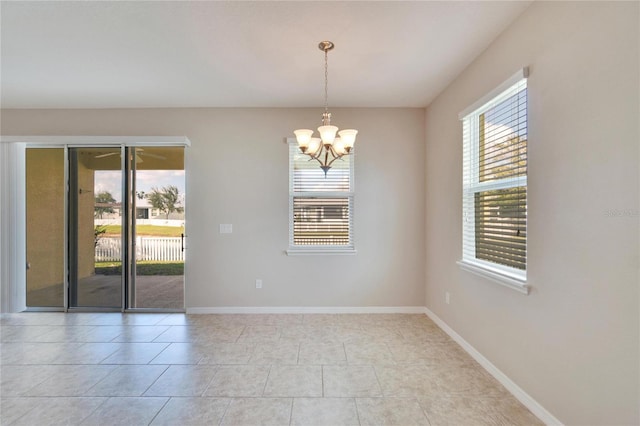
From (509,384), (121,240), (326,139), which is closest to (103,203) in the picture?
(121,240)

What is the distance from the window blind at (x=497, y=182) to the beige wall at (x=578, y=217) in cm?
15

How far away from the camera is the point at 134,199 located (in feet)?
13.3

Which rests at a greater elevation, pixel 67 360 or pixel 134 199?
pixel 134 199

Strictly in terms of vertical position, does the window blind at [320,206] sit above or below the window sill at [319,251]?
above

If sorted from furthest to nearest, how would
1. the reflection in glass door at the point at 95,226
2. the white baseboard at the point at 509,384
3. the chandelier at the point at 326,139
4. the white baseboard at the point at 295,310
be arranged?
the reflection in glass door at the point at 95,226, the white baseboard at the point at 295,310, the chandelier at the point at 326,139, the white baseboard at the point at 509,384

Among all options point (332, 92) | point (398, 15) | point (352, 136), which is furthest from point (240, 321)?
point (398, 15)

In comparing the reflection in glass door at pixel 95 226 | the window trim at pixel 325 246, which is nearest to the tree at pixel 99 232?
the reflection in glass door at pixel 95 226

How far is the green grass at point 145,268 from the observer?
4062 millimetres

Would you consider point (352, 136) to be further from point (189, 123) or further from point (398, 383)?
point (189, 123)

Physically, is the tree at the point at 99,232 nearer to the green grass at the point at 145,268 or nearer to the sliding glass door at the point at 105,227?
the sliding glass door at the point at 105,227

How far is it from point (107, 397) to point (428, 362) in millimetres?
2600

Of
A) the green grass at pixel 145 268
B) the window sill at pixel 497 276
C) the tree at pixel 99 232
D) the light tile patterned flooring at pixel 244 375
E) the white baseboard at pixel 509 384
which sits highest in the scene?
the tree at pixel 99 232

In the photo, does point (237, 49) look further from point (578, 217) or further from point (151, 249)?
point (151, 249)

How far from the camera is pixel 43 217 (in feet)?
13.5
